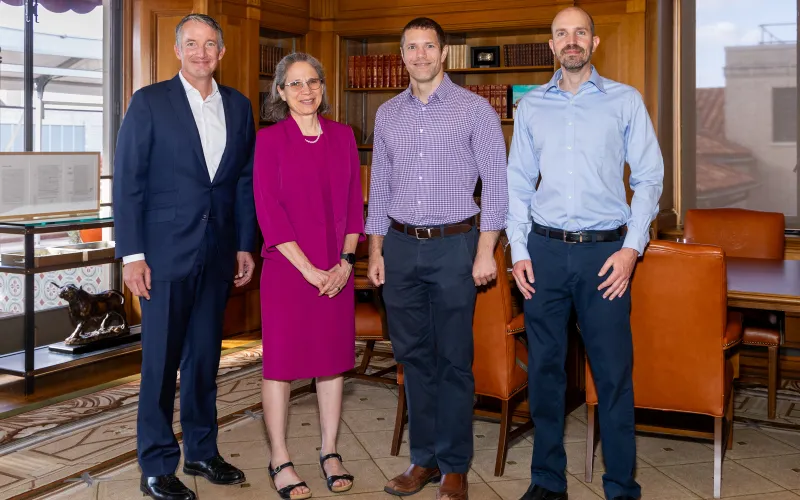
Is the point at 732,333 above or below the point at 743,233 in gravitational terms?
below

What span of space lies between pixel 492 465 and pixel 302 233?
1.30m

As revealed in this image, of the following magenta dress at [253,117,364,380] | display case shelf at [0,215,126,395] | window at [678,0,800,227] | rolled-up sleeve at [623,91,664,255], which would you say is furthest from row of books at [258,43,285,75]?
rolled-up sleeve at [623,91,664,255]

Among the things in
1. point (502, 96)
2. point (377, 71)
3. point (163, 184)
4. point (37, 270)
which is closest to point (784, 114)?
point (502, 96)

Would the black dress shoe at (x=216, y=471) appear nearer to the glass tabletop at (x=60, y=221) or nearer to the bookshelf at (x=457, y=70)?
the glass tabletop at (x=60, y=221)

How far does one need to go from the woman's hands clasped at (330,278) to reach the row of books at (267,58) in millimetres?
3808

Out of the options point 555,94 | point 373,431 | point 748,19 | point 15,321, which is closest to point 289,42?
point 15,321

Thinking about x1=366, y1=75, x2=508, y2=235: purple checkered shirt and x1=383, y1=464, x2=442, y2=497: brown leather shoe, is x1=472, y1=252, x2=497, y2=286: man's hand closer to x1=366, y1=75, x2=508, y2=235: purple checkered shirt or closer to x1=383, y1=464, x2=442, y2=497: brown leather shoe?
x1=366, y1=75, x2=508, y2=235: purple checkered shirt

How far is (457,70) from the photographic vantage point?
6.73 meters

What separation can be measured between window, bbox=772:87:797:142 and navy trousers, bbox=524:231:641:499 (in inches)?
159

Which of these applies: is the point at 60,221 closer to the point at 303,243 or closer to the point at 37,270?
the point at 37,270

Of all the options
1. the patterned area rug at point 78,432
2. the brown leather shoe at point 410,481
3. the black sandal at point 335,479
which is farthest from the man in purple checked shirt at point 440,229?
the patterned area rug at point 78,432

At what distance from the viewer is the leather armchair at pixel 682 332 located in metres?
3.07

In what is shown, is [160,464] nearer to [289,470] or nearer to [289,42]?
[289,470]

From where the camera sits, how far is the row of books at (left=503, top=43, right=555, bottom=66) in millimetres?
6457
